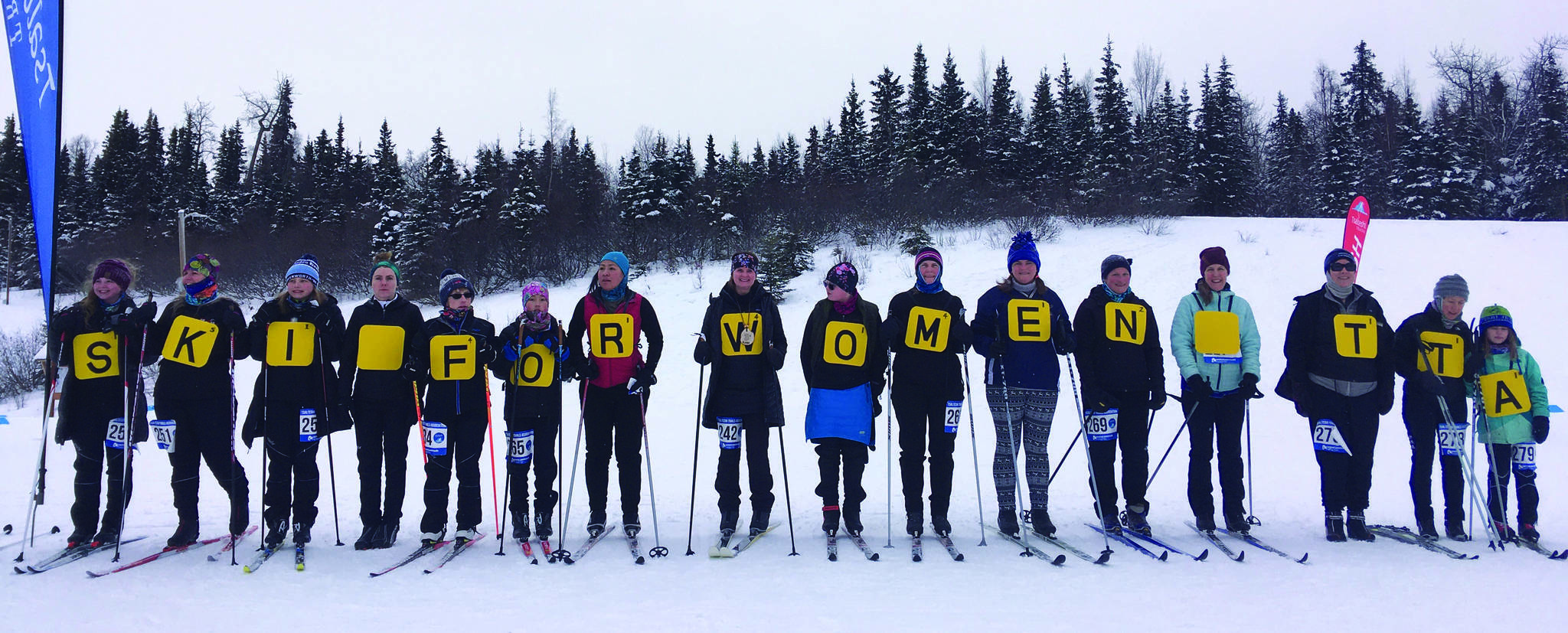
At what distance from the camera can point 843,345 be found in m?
4.60

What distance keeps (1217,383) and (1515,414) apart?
1907 mm

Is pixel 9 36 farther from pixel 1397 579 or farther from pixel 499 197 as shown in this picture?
pixel 499 197

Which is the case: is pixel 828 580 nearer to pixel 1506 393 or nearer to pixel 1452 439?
pixel 1452 439

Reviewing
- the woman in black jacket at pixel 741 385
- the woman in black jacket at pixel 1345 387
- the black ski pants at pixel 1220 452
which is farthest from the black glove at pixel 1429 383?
the woman in black jacket at pixel 741 385

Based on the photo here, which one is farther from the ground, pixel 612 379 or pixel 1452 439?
pixel 612 379

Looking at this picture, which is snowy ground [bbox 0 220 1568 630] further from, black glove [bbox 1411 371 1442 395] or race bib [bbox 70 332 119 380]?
race bib [bbox 70 332 119 380]

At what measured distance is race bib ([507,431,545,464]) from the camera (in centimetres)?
460

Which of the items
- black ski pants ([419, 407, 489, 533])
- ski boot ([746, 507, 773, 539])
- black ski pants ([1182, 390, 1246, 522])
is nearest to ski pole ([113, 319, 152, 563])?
black ski pants ([419, 407, 489, 533])

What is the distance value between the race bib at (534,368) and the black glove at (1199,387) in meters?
4.00

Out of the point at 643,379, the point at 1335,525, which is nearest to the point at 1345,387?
the point at 1335,525

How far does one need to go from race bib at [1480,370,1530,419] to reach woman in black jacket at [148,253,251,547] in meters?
7.75

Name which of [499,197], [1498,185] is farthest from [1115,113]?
[499,197]

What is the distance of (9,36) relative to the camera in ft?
15.3

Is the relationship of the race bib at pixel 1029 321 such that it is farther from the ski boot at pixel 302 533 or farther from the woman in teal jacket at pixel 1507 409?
the ski boot at pixel 302 533
